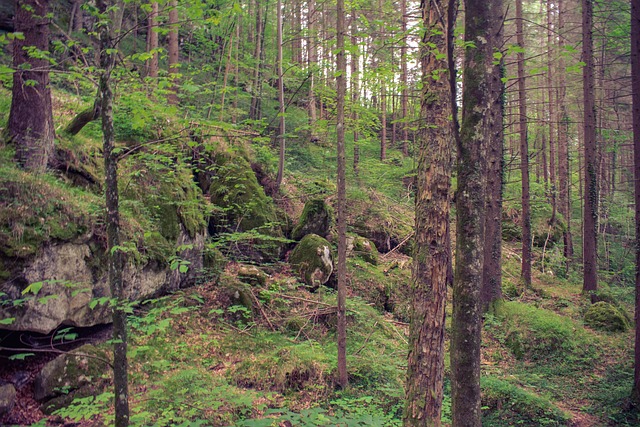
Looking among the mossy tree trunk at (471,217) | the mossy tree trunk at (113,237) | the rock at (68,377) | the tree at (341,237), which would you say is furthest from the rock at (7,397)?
the mossy tree trunk at (471,217)

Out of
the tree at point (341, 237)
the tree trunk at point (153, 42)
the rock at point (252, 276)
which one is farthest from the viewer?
the rock at point (252, 276)

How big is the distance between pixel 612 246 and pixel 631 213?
10.1ft

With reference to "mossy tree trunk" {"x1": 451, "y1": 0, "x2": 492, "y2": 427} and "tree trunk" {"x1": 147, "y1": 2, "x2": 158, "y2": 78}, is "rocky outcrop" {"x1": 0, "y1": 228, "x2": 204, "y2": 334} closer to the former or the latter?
"tree trunk" {"x1": 147, "y1": 2, "x2": 158, "y2": 78}

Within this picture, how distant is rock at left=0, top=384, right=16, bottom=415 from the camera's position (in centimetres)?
435

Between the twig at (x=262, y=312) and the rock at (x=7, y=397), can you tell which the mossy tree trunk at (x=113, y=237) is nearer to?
the rock at (x=7, y=397)

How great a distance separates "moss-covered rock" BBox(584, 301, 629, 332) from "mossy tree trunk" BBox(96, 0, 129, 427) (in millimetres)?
12184

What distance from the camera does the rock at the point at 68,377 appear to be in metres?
4.88

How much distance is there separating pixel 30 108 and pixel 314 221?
23.7 feet

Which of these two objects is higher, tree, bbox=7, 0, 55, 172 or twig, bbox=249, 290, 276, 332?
tree, bbox=7, 0, 55, 172

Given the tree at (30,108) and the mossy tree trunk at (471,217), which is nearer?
the mossy tree trunk at (471,217)

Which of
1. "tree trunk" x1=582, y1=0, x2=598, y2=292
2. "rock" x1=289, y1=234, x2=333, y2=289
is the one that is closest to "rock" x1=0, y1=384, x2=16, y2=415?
"rock" x1=289, y1=234, x2=333, y2=289

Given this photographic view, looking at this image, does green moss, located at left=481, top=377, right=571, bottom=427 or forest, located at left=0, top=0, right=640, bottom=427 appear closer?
forest, located at left=0, top=0, right=640, bottom=427

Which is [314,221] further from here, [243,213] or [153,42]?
[153,42]

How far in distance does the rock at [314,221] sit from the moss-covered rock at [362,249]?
90 cm
